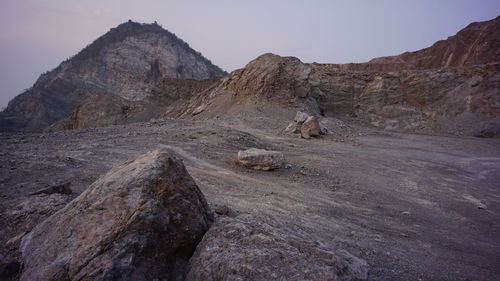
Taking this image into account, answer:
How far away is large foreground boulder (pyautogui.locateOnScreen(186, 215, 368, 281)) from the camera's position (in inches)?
72.4

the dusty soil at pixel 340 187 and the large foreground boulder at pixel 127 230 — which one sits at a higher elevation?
the large foreground boulder at pixel 127 230

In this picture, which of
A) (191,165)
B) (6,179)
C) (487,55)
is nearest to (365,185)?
(191,165)

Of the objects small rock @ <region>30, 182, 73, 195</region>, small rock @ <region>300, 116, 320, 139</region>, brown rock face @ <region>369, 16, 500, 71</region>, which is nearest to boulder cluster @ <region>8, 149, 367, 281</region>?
small rock @ <region>30, 182, 73, 195</region>

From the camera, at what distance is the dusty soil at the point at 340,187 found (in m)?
3.18

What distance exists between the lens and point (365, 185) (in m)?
5.62

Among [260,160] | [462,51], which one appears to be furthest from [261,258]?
[462,51]

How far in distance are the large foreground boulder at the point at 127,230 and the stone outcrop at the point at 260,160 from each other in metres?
3.48

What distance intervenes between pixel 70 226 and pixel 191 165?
144 inches

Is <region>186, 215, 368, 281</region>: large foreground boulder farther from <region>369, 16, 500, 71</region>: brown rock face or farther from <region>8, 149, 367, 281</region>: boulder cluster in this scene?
<region>369, 16, 500, 71</region>: brown rock face

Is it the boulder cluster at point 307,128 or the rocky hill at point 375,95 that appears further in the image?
the rocky hill at point 375,95

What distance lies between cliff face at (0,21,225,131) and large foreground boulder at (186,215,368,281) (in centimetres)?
3001

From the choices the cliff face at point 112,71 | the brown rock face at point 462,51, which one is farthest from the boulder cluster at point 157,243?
the cliff face at point 112,71

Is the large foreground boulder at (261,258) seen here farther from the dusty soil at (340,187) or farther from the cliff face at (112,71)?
the cliff face at (112,71)

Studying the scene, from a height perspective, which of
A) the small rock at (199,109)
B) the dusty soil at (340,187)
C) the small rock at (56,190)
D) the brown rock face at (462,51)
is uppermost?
the brown rock face at (462,51)
